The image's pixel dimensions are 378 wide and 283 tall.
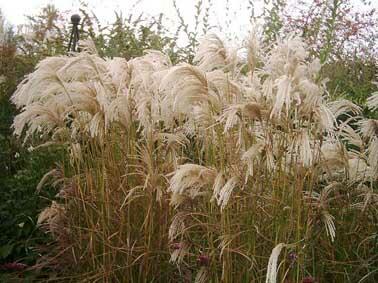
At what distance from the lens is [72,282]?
4.21 meters

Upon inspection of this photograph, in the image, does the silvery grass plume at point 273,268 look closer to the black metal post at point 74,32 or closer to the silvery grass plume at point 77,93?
the silvery grass plume at point 77,93

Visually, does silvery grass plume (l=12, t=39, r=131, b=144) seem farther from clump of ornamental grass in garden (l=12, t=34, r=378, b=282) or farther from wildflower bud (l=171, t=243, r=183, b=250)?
wildflower bud (l=171, t=243, r=183, b=250)

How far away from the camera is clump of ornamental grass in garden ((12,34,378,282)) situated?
11.0ft

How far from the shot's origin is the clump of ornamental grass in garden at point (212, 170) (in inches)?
132

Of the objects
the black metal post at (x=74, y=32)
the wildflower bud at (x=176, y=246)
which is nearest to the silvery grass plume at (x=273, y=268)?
the wildflower bud at (x=176, y=246)

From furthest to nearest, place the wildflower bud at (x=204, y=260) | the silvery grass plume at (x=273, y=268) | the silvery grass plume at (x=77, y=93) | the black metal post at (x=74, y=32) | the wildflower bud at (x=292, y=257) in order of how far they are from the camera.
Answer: the black metal post at (x=74, y=32) → the silvery grass plume at (x=77, y=93) → the wildflower bud at (x=204, y=260) → the wildflower bud at (x=292, y=257) → the silvery grass plume at (x=273, y=268)

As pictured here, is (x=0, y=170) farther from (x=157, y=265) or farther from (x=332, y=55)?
(x=332, y=55)

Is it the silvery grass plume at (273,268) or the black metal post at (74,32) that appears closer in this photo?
the silvery grass plume at (273,268)

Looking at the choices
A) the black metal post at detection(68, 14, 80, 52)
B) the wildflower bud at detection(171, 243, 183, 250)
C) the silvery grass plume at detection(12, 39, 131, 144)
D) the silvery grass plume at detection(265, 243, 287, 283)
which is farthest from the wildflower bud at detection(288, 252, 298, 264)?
the black metal post at detection(68, 14, 80, 52)

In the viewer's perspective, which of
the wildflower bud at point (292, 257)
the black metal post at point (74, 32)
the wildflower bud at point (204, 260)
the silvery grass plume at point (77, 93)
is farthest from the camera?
the black metal post at point (74, 32)

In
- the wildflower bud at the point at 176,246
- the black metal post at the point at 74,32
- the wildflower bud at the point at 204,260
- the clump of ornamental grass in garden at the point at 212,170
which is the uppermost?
the black metal post at the point at 74,32

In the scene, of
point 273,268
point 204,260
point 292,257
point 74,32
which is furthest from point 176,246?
point 74,32

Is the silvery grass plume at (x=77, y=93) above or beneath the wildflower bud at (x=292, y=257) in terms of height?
above

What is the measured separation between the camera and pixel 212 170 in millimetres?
3402
